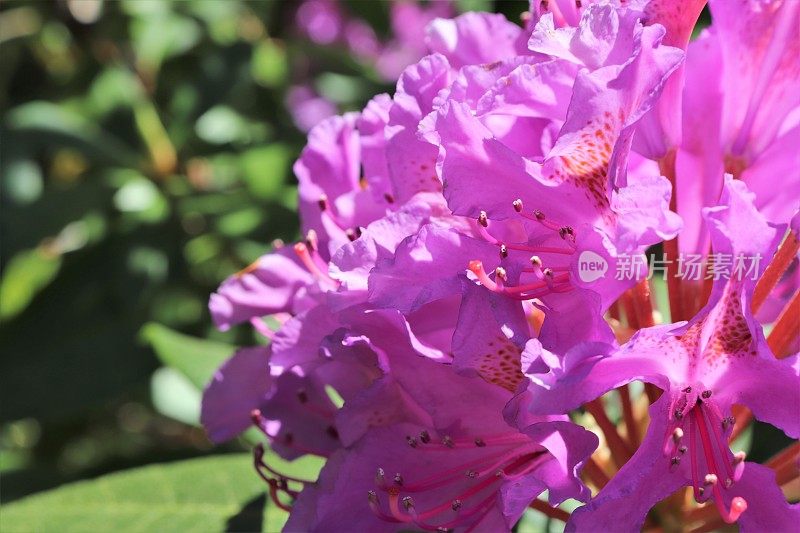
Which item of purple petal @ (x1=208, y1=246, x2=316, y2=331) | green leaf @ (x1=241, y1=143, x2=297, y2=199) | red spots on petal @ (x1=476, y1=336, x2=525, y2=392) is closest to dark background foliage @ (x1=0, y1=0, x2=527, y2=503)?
green leaf @ (x1=241, y1=143, x2=297, y2=199)

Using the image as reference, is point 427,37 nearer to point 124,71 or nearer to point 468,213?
point 468,213

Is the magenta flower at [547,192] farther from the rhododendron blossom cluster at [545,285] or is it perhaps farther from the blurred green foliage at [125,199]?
the blurred green foliage at [125,199]

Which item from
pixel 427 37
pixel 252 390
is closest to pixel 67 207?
pixel 252 390

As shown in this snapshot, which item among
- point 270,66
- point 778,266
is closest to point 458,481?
point 778,266

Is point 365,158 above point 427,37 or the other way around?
the other way around

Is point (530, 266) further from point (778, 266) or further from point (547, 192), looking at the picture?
point (778, 266)
